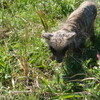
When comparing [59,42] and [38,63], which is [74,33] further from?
[38,63]

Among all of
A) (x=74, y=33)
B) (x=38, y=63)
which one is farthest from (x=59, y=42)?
(x=38, y=63)

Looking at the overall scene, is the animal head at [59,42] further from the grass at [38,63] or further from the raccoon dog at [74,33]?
the grass at [38,63]

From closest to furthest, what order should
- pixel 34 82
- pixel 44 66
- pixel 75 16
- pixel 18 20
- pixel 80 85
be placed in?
1. pixel 80 85
2. pixel 34 82
3. pixel 44 66
4. pixel 75 16
5. pixel 18 20

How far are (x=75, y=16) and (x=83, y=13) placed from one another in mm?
203

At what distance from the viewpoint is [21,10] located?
27.5 ft

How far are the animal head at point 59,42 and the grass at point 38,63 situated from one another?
30cm

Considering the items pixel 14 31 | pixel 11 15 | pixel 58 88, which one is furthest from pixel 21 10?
pixel 58 88

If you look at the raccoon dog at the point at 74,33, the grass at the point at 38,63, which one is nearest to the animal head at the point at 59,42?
the raccoon dog at the point at 74,33

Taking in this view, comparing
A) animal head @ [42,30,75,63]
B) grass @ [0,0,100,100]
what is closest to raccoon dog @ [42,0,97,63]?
animal head @ [42,30,75,63]

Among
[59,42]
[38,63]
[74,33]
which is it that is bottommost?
[38,63]

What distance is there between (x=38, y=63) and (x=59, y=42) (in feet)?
2.15

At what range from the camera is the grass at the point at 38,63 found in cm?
529

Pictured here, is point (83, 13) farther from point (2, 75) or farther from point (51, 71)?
point (2, 75)

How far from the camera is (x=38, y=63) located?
626 centimetres
